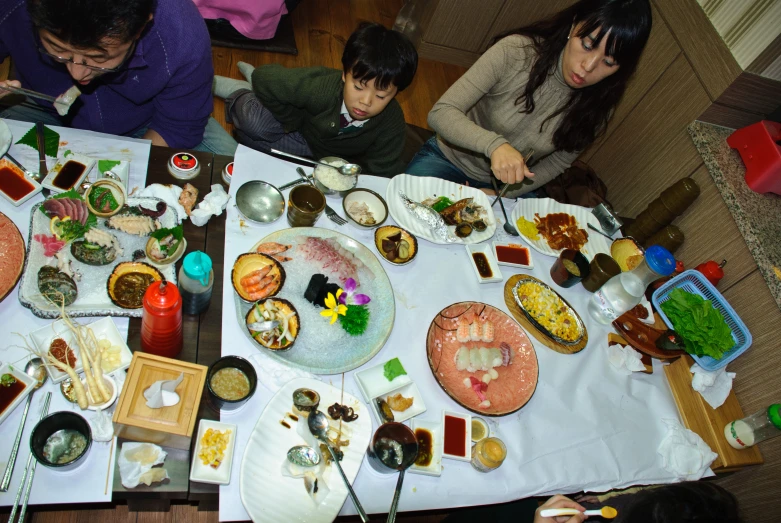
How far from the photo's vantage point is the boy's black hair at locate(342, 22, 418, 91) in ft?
6.86

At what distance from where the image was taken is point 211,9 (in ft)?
11.8

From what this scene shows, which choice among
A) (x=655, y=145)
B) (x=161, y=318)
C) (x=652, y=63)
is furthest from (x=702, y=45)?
(x=161, y=318)

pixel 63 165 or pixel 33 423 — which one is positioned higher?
pixel 63 165

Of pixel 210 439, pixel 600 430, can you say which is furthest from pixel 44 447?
pixel 600 430

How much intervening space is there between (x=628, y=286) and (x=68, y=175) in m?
2.19

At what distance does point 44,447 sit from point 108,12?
120cm

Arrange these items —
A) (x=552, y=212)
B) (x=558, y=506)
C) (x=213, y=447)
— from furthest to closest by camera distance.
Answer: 1. (x=552, y=212)
2. (x=558, y=506)
3. (x=213, y=447)

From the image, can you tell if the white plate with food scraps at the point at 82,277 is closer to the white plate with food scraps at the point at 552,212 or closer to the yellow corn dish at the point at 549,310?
the yellow corn dish at the point at 549,310

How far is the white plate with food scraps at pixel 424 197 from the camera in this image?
204 cm

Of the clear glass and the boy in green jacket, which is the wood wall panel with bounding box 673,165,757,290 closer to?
the clear glass

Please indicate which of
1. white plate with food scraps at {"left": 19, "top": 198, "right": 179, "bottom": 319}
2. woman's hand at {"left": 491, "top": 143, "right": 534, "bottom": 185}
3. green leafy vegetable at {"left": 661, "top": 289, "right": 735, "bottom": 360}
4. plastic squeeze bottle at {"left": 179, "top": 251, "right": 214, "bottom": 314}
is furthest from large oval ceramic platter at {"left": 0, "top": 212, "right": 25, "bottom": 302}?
green leafy vegetable at {"left": 661, "top": 289, "right": 735, "bottom": 360}

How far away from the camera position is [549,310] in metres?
2.01

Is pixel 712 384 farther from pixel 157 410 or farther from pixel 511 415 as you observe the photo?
pixel 157 410

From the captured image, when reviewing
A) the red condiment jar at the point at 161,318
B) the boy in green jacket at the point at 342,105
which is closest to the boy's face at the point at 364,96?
the boy in green jacket at the point at 342,105
